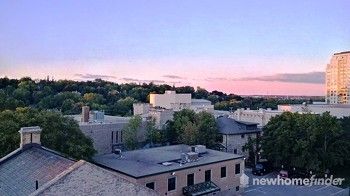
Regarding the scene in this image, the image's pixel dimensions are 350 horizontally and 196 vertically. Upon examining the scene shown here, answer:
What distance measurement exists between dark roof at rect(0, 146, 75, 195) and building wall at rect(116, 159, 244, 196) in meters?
8.69

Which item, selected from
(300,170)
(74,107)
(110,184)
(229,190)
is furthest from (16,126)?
(74,107)

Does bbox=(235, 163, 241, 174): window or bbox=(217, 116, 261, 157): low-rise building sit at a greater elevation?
bbox=(217, 116, 261, 157): low-rise building

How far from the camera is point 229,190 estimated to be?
33250mm

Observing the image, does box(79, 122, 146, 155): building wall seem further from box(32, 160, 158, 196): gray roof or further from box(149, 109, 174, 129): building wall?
box(32, 160, 158, 196): gray roof

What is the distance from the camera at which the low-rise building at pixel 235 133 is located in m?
47.8

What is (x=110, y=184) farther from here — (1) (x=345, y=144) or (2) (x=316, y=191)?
(1) (x=345, y=144)

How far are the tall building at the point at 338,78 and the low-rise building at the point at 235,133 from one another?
75.7m

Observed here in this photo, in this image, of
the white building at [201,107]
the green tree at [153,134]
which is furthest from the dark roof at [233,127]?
the white building at [201,107]

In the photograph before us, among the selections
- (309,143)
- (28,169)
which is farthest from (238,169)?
(28,169)

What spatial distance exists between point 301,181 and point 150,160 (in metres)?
16.9

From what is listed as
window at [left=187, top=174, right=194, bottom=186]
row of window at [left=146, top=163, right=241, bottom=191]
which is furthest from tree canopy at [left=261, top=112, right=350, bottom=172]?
window at [left=187, top=174, right=194, bottom=186]

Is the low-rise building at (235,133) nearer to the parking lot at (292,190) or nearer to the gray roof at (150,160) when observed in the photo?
the parking lot at (292,190)

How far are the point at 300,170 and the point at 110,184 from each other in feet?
107

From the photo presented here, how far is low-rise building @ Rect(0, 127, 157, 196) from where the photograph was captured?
Result: 1217 cm
